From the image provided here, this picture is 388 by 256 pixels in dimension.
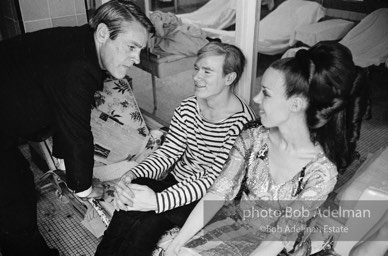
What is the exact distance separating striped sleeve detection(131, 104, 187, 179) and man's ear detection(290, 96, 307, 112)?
645 mm

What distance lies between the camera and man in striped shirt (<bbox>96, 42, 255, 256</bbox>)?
1.49 meters

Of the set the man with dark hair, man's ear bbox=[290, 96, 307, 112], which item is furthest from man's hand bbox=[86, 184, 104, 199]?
man's ear bbox=[290, 96, 307, 112]

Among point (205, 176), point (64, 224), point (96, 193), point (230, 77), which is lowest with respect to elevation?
point (64, 224)

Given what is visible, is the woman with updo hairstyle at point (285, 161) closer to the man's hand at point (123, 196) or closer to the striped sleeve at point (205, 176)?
the striped sleeve at point (205, 176)

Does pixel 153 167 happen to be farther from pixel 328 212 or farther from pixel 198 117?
pixel 328 212

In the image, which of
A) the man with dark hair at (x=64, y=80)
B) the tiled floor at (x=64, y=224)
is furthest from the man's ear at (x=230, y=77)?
the tiled floor at (x=64, y=224)

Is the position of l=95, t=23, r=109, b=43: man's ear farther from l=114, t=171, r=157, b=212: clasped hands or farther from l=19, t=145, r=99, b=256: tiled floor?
l=19, t=145, r=99, b=256: tiled floor

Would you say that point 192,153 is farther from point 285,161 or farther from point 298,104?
point 298,104

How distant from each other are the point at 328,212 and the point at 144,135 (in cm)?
126

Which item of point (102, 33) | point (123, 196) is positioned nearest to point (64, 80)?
point (102, 33)

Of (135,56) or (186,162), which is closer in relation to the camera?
(135,56)

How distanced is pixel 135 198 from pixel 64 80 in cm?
54

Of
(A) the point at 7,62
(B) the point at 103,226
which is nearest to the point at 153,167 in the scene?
Result: (B) the point at 103,226

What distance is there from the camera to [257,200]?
145 centimetres
